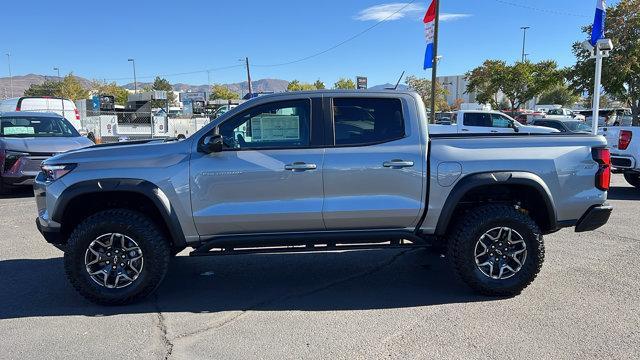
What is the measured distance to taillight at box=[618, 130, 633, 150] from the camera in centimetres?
1002

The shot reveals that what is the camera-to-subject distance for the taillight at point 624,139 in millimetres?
10023

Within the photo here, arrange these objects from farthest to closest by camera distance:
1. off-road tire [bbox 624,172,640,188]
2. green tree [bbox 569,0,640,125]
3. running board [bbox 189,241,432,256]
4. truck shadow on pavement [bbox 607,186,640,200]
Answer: green tree [bbox 569,0,640,125]
off-road tire [bbox 624,172,640,188]
truck shadow on pavement [bbox 607,186,640,200]
running board [bbox 189,241,432,256]

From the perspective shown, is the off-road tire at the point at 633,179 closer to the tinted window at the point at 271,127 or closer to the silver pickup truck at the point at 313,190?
the silver pickup truck at the point at 313,190

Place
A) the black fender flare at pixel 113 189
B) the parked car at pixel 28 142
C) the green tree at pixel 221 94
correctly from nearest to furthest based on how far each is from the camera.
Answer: the black fender flare at pixel 113 189 < the parked car at pixel 28 142 < the green tree at pixel 221 94

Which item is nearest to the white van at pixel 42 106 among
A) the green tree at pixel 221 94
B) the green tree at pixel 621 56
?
the green tree at pixel 621 56

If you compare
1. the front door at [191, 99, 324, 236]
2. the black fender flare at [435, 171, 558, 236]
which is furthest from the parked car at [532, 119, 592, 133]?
the front door at [191, 99, 324, 236]

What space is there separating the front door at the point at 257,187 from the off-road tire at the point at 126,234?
42cm

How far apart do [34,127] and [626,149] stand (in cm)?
1245

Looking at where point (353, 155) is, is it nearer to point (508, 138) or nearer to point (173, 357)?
point (508, 138)

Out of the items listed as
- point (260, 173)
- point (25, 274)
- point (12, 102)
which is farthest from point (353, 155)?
point (12, 102)

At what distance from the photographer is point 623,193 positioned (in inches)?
416

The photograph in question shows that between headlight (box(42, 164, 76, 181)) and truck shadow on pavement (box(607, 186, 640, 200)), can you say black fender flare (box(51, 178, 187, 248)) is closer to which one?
headlight (box(42, 164, 76, 181))

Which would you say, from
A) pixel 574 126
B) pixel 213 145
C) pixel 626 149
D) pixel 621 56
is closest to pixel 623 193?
pixel 626 149

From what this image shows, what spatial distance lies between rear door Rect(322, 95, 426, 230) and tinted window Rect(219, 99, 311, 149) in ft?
0.80
